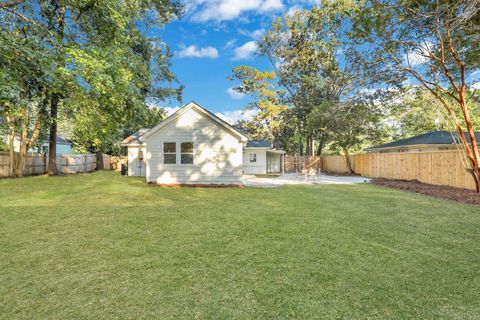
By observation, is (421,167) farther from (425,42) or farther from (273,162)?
(273,162)

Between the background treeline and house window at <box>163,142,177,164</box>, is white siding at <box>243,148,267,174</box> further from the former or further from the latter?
house window at <box>163,142,177,164</box>

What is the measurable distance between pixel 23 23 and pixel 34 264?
8576 millimetres

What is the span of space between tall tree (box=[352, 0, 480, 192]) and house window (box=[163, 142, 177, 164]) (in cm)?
954

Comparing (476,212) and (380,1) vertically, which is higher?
(380,1)

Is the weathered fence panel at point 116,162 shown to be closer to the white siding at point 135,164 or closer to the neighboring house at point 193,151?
the white siding at point 135,164

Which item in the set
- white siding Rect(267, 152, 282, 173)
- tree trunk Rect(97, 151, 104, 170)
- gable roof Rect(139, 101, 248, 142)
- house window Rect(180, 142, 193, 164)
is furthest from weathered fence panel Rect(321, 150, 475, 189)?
tree trunk Rect(97, 151, 104, 170)

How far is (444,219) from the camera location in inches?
232

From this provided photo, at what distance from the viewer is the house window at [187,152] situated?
1261 cm

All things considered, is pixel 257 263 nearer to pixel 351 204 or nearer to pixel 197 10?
pixel 351 204

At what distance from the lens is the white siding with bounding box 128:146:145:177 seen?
18234 mm

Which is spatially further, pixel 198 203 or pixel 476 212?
pixel 198 203

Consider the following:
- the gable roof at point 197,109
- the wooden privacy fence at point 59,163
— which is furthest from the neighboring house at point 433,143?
the wooden privacy fence at point 59,163

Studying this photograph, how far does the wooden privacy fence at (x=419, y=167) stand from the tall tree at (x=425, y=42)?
942 mm

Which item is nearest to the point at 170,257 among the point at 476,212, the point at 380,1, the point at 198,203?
the point at 198,203
